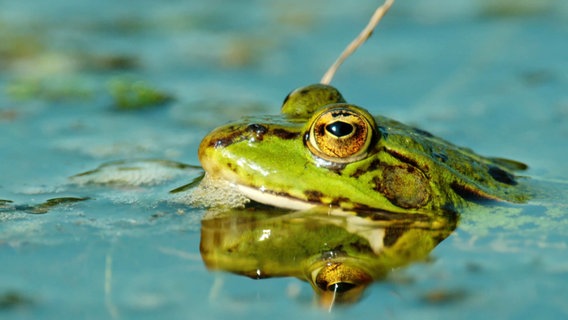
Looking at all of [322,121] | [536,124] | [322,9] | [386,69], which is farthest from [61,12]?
[322,121]

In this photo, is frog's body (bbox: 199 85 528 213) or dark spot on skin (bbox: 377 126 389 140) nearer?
frog's body (bbox: 199 85 528 213)

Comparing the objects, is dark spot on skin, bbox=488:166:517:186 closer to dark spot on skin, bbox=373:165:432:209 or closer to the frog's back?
the frog's back

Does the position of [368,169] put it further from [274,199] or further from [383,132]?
[274,199]

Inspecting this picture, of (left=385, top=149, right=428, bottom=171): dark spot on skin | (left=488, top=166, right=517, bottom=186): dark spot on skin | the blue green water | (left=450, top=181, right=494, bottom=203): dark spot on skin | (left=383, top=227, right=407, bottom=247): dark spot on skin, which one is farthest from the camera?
(left=488, top=166, right=517, bottom=186): dark spot on skin

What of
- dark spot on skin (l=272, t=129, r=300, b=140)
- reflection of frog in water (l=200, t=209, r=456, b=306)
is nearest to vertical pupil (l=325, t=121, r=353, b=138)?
dark spot on skin (l=272, t=129, r=300, b=140)

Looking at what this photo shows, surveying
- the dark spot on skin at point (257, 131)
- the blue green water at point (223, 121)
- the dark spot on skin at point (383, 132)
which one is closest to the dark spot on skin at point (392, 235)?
the blue green water at point (223, 121)

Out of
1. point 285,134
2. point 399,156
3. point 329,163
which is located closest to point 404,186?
point 399,156

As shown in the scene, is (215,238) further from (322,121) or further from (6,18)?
(6,18)

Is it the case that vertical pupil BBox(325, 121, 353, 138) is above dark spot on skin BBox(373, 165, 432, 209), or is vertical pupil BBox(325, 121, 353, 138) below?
above
